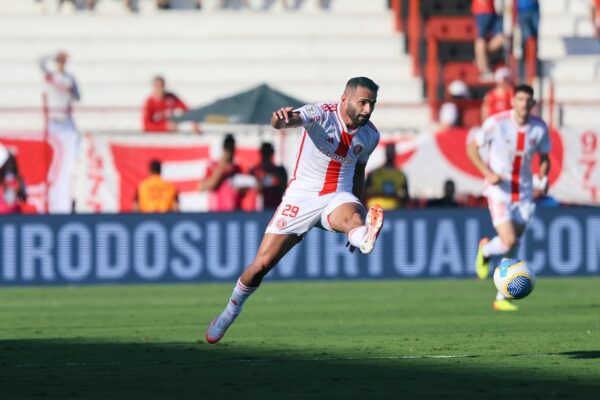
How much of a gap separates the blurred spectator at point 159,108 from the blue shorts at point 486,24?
19.6 ft

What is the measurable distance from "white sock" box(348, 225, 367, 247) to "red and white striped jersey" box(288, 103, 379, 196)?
831 millimetres

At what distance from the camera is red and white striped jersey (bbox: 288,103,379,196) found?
37.2 feet

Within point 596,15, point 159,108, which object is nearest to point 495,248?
point 159,108

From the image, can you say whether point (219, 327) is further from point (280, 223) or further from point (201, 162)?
point (201, 162)

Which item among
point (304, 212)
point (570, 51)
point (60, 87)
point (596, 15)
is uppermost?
point (596, 15)

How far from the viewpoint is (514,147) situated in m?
16.2

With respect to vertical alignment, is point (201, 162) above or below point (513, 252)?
above

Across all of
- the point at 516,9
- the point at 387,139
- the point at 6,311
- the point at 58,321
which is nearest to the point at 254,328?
the point at 58,321

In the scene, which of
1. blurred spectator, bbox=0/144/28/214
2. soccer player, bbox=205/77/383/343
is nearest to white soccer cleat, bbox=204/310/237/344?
soccer player, bbox=205/77/383/343

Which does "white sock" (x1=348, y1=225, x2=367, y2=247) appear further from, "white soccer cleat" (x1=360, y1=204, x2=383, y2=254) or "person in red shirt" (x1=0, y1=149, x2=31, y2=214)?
"person in red shirt" (x1=0, y1=149, x2=31, y2=214)

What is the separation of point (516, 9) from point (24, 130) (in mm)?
9619

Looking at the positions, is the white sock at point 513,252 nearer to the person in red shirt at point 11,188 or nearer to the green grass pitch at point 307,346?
the green grass pitch at point 307,346

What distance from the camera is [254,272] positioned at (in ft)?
37.5

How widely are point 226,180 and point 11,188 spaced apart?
10.9 ft
